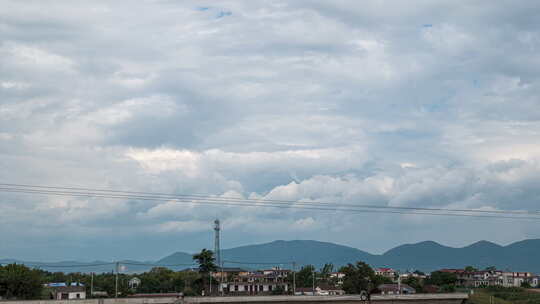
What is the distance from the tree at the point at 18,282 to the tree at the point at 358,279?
68261mm

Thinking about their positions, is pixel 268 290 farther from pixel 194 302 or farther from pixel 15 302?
pixel 15 302

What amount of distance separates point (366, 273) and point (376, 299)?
3091 cm

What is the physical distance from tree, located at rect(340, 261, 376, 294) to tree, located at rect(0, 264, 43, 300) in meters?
68.3

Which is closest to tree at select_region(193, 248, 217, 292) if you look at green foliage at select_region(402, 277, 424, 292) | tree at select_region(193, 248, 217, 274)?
tree at select_region(193, 248, 217, 274)

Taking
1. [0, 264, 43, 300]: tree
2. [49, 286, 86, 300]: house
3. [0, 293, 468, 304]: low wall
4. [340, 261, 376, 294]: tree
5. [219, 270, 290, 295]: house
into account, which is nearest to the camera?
[0, 293, 468, 304]: low wall

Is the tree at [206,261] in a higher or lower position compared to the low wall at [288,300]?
higher

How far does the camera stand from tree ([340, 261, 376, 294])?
144 metres

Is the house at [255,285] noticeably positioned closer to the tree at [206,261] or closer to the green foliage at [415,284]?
the tree at [206,261]

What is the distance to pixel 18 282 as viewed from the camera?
11288 cm

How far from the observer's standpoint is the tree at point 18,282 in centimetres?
11219

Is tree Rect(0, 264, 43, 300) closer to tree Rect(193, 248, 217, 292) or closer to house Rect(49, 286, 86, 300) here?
house Rect(49, 286, 86, 300)

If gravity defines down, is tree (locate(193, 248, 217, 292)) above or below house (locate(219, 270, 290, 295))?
above

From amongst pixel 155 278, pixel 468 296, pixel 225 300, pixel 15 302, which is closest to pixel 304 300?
pixel 225 300

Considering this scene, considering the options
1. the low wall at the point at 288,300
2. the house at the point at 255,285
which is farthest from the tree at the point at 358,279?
the house at the point at 255,285
